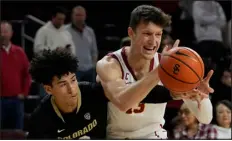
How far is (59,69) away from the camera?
4.80 m

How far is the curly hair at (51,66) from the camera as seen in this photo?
4809 mm

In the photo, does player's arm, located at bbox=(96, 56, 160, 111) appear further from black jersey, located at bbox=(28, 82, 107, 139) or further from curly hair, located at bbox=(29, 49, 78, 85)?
curly hair, located at bbox=(29, 49, 78, 85)

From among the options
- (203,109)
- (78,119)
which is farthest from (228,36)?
(78,119)

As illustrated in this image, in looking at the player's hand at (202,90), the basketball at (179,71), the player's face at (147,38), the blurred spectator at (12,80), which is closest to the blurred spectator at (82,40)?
the blurred spectator at (12,80)

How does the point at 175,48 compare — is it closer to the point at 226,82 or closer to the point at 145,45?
the point at 145,45

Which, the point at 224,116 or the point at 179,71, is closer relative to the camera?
the point at 179,71

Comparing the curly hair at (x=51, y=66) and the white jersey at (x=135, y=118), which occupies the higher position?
the curly hair at (x=51, y=66)

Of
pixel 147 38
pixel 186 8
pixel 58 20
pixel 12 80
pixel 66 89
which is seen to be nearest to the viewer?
pixel 147 38

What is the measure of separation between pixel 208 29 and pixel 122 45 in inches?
56.9

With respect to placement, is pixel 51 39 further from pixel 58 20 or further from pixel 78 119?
pixel 78 119

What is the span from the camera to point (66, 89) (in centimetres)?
468

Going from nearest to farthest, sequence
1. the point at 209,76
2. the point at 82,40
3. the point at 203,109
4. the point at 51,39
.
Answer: the point at 209,76, the point at 203,109, the point at 51,39, the point at 82,40

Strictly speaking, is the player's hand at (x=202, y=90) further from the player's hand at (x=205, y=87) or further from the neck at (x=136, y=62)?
the neck at (x=136, y=62)

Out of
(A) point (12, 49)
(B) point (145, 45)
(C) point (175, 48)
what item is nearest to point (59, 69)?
(B) point (145, 45)
